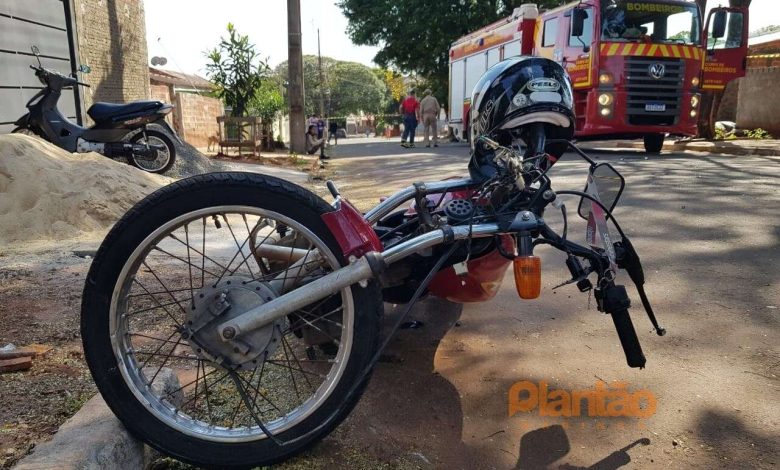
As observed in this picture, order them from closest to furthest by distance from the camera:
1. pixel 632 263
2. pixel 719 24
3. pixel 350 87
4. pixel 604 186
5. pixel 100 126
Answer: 1. pixel 632 263
2. pixel 604 186
3. pixel 100 126
4. pixel 719 24
5. pixel 350 87

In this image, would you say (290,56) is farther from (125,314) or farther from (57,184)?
(125,314)

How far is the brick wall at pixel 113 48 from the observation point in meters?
10.7

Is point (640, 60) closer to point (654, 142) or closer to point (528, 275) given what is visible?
point (654, 142)

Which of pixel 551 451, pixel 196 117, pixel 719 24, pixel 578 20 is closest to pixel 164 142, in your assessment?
pixel 551 451

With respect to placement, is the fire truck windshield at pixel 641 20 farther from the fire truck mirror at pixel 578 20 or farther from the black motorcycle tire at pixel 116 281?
the black motorcycle tire at pixel 116 281

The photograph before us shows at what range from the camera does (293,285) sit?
6.38ft

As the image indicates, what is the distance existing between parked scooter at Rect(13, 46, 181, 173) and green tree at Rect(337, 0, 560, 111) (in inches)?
721

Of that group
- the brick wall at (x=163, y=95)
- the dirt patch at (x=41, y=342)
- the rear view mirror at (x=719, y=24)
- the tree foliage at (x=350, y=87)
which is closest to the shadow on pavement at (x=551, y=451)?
the dirt patch at (x=41, y=342)

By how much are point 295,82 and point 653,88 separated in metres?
9.60

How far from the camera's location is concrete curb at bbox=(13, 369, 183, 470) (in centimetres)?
151

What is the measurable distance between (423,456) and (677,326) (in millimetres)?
1612

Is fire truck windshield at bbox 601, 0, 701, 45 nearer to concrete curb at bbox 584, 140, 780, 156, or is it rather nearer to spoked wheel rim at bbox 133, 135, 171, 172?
concrete curb at bbox 584, 140, 780, 156

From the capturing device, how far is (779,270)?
3398 millimetres

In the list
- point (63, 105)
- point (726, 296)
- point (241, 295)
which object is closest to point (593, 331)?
point (726, 296)
